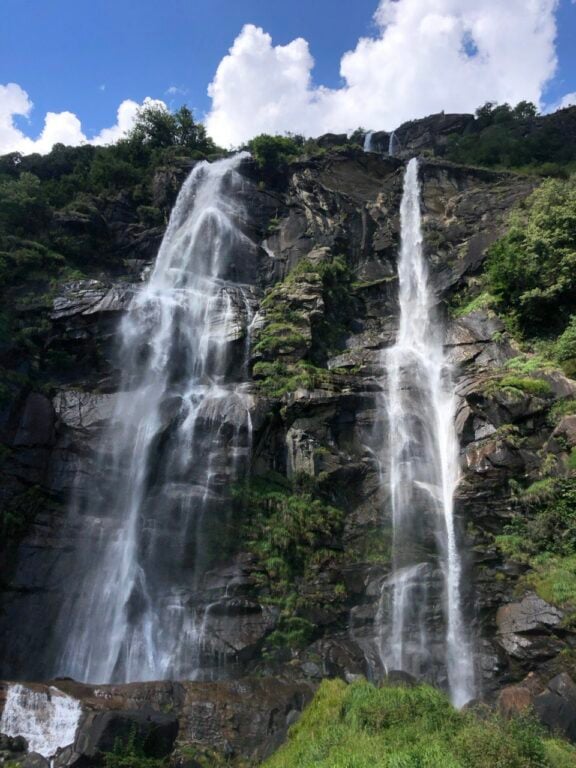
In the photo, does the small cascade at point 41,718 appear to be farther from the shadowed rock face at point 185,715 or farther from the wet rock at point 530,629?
the wet rock at point 530,629

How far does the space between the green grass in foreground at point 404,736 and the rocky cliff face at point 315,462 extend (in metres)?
1.93

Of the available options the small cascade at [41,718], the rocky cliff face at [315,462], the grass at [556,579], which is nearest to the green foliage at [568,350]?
the rocky cliff face at [315,462]

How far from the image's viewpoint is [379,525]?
18.0 metres

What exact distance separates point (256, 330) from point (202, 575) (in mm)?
10630

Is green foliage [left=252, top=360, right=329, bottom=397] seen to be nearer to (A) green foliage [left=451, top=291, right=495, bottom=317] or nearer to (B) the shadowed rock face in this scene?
(A) green foliage [left=451, top=291, right=495, bottom=317]

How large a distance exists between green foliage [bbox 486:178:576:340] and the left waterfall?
10.9m

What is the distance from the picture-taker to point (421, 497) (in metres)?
18.2

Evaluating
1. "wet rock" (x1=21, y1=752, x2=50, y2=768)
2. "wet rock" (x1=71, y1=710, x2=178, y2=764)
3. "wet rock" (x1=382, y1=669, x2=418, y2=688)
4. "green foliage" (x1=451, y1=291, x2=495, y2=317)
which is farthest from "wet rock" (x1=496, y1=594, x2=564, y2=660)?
"green foliage" (x1=451, y1=291, x2=495, y2=317)

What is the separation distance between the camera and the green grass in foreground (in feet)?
25.8

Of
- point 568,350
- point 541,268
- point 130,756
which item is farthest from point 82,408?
point 541,268

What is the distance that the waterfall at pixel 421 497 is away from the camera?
14.8 meters

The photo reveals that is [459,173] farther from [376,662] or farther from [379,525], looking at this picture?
[376,662]

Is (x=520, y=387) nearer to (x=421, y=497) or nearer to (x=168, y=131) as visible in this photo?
(x=421, y=497)

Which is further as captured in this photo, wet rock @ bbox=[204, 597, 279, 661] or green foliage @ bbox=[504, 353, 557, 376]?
green foliage @ bbox=[504, 353, 557, 376]
